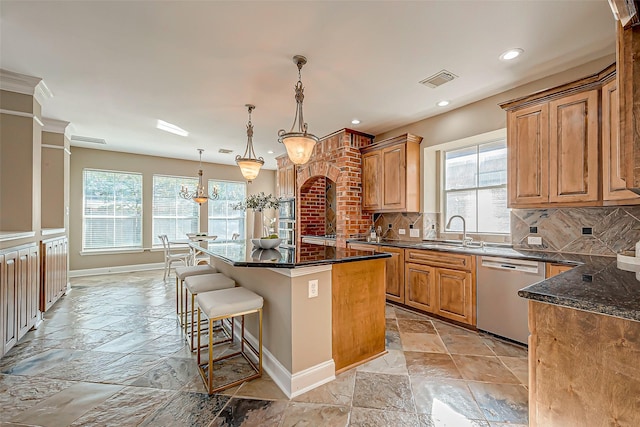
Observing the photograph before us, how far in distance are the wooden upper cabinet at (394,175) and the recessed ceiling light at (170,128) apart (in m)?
3.21

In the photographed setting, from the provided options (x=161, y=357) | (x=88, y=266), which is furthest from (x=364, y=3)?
(x=88, y=266)

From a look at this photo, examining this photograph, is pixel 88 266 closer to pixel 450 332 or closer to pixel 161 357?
pixel 161 357

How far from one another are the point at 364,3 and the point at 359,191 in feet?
9.86

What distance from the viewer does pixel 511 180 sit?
2.85m

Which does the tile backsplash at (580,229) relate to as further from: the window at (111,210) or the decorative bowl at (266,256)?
the window at (111,210)

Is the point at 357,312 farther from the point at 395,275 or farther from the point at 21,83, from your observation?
the point at 21,83

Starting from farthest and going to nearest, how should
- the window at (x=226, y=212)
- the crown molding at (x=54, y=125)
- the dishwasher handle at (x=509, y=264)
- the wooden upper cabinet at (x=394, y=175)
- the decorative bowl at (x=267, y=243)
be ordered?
the window at (x=226, y=212) < the crown molding at (x=54, y=125) < the wooden upper cabinet at (x=394, y=175) < the decorative bowl at (x=267, y=243) < the dishwasher handle at (x=509, y=264)

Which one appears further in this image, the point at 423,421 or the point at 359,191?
the point at 359,191

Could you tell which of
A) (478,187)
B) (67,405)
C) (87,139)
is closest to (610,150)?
(478,187)

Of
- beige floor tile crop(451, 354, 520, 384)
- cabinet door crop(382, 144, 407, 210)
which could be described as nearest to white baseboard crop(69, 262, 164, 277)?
→ cabinet door crop(382, 144, 407, 210)

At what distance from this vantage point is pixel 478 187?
3641 millimetres

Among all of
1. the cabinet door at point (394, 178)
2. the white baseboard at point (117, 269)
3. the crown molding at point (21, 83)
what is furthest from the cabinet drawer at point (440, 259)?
the white baseboard at point (117, 269)

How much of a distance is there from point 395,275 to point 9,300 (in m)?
4.07

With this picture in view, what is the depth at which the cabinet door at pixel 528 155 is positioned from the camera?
2621 mm
